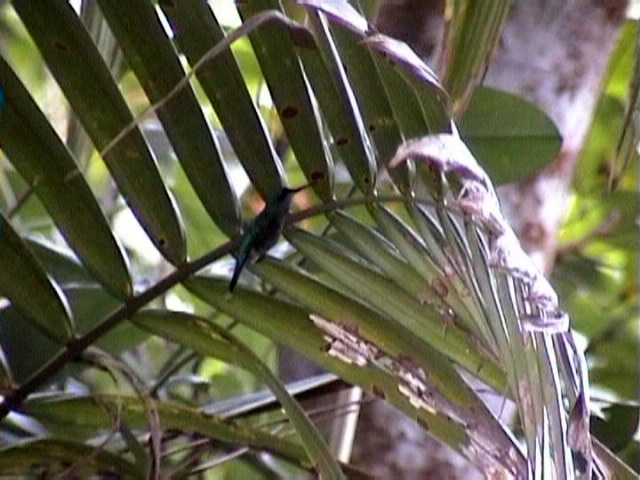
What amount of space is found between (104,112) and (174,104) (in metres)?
0.04

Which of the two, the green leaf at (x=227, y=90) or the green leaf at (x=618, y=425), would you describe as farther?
the green leaf at (x=618, y=425)

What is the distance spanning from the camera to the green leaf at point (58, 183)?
1.92 feet

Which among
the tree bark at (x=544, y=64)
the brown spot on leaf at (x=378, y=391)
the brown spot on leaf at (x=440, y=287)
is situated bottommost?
the brown spot on leaf at (x=378, y=391)

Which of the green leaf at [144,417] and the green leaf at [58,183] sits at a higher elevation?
the green leaf at [58,183]

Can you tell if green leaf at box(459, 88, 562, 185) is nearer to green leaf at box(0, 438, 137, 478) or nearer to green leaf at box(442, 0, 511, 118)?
green leaf at box(442, 0, 511, 118)

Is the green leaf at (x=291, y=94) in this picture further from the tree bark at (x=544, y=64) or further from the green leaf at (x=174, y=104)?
the tree bark at (x=544, y=64)

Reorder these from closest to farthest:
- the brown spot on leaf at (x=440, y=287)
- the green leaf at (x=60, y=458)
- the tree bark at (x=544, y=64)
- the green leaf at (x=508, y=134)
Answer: the brown spot on leaf at (x=440, y=287)
the green leaf at (x=60, y=458)
the green leaf at (x=508, y=134)
the tree bark at (x=544, y=64)

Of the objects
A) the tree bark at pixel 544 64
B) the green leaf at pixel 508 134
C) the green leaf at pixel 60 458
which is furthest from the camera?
the tree bark at pixel 544 64

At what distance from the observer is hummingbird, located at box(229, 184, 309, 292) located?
1.93 ft

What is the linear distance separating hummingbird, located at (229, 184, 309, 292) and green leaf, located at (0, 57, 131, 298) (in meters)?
0.08

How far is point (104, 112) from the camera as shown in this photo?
0.59 m

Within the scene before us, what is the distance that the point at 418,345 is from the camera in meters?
0.57

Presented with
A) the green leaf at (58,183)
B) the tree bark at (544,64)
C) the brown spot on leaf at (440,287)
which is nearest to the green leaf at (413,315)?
the brown spot on leaf at (440,287)

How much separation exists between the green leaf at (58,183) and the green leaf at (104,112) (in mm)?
21
